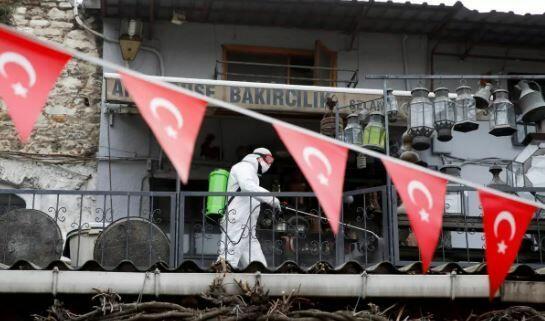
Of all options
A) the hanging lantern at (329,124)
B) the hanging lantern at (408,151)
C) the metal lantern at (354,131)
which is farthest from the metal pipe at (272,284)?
the hanging lantern at (329,124)

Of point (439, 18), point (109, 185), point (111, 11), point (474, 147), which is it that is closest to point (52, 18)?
point (111, 11)

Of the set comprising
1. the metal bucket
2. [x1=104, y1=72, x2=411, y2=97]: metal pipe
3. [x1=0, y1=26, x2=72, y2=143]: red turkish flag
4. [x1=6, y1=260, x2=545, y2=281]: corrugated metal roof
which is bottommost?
[x1=6, y1=260, x2=545, y2=281]: corrugated metal roof

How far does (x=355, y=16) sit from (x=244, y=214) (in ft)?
16.2

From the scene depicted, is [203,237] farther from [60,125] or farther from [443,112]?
[60,125]

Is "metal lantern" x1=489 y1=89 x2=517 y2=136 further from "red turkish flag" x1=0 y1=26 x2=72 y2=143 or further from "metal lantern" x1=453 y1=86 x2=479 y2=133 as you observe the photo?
"red turkish flag" x1=0 y1=26 x2=72 y2=143

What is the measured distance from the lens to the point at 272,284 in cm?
804

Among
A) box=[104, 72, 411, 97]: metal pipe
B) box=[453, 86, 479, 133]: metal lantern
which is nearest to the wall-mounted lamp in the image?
box=[104, 72, 411, 97]: metal pipe

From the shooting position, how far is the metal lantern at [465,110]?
33.0 feet

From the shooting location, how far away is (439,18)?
44.5 ft

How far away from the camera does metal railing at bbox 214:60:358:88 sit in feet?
43.5

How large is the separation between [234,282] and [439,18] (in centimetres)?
695

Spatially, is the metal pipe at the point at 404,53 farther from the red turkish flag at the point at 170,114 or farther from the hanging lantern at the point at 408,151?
the red turkish flag at the point at 170,114

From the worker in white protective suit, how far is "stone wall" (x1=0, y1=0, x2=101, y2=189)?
12.2ft

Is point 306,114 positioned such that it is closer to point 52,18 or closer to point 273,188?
point 273,188
